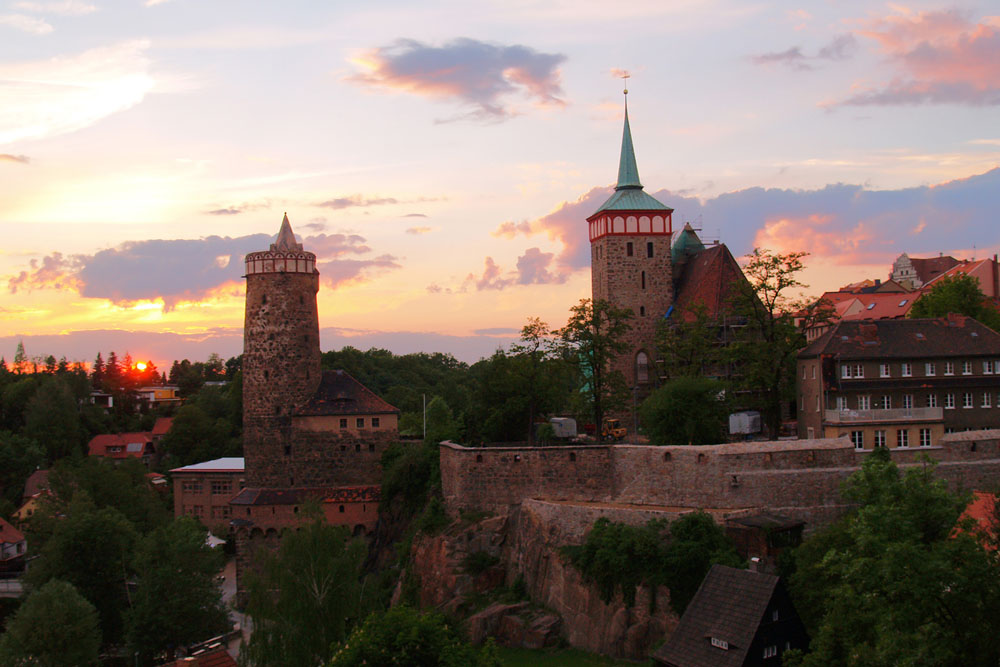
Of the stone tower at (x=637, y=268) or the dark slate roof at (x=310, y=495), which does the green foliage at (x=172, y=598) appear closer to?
the dark slate roof at (x=310, y=495)

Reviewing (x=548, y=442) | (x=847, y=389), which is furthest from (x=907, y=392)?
(x=548, y=442)

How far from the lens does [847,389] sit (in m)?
36.5

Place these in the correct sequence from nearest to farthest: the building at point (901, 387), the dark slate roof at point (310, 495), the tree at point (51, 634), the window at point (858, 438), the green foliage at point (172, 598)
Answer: the tree at point (51, 634) → the window at point (858, 438) → the building at point (901, 387) → the green foliage at point (172, 598) → the dark slate roof at point (310, 495)

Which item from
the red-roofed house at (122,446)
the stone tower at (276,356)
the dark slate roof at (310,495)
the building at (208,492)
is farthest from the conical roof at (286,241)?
the red-roofed house at (122,446)

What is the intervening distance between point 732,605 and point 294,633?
543 inches

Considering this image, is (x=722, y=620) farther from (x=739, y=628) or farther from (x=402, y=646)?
(x=402, y=646)

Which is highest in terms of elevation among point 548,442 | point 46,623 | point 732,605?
point 548,442

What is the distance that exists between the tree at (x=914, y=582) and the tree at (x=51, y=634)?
87.5 ft

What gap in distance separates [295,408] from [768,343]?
22111 millimetres

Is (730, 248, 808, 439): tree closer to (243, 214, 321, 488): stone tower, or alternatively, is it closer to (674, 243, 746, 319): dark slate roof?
(674, 243, 746, 319): dark slate roof

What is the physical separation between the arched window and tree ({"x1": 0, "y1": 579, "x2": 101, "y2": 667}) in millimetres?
26125

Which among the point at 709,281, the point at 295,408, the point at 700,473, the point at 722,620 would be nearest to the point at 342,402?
the point at 295,408

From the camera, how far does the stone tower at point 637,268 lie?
1868 inches

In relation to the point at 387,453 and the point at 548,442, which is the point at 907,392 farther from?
the point at 387,453
